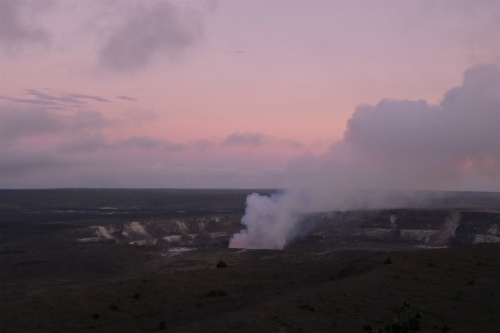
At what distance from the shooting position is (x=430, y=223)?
98.4 m

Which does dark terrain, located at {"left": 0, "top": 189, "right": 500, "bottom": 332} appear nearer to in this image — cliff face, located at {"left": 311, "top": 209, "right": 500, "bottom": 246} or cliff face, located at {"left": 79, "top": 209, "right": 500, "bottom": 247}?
cliff face, located at {"left": 79, "top": 209, "right": 500, "bottom": 247}

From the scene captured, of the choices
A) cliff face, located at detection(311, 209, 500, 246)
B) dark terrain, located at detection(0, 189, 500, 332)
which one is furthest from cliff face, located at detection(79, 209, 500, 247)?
dark terrain, located at detection(0, 189, 500, 332)

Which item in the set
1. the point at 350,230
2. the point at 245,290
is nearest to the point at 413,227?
the point at 350,230

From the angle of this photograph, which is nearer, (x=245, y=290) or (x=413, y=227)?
(x=245, y=290)

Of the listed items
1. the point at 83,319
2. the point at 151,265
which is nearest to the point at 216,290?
the point at 83,319

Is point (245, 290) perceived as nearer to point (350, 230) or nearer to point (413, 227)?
point (350, 230)

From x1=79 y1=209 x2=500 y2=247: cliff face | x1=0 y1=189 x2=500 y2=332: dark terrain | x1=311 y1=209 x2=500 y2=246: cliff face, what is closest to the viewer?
x1=0 y1=189 x2=500 y2=332: dark terrain

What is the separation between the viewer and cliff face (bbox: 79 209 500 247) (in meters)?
89.5

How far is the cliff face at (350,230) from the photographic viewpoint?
3524 inches

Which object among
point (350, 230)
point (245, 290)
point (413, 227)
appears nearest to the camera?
point (245, 290)

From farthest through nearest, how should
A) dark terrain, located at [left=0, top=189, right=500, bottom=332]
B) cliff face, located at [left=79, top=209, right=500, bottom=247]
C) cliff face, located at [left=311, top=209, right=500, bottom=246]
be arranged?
1. cliff face, located at [left=311, top=209, right=500, bottom=246]
2. cliff face, located at [left=79, top=209, right=500, bottom=247]
3. dark terrain, located at [left=0, top=189, right=500, bottom=332]

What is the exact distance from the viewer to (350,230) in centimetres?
9556

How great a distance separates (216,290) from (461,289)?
577 inches

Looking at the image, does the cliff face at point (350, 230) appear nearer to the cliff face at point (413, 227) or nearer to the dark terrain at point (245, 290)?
the cliff face at point (413, 227)
